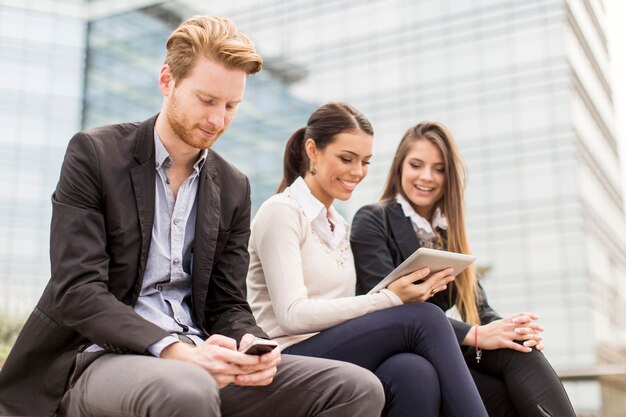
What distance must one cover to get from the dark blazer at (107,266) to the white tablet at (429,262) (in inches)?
20.6

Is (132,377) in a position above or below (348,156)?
below

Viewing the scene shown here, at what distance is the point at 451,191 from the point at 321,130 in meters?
0.70

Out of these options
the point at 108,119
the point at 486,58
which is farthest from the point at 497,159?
the point at 108,119

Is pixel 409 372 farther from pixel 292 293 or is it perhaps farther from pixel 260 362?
pixel 260 362

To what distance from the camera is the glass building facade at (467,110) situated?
2548cm

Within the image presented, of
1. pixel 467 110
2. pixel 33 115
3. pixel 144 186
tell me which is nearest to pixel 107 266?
pixel 144 186

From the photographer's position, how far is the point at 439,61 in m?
29.2

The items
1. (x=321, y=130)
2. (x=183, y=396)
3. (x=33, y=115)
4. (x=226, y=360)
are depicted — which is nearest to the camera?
(x=183, y=396)

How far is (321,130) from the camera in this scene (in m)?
2.94

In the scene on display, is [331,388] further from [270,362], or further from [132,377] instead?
[132,377]

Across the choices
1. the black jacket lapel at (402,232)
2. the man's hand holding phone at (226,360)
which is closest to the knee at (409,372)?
the man's hand holding phone at (226,360)

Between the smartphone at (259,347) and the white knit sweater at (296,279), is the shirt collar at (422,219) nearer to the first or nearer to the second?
the white knit sweater at (296,279)

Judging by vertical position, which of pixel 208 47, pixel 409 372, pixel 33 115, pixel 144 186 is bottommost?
pixel 409 372

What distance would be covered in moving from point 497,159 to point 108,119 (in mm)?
18040
